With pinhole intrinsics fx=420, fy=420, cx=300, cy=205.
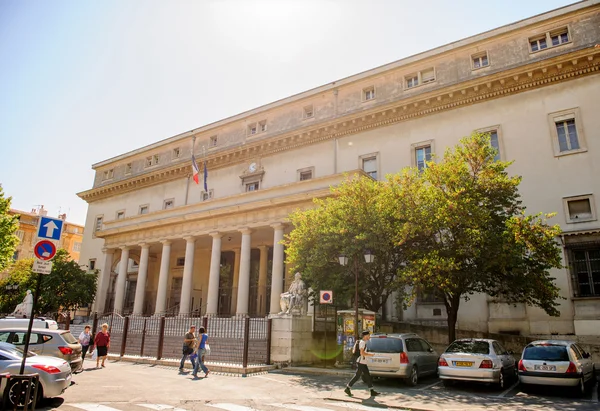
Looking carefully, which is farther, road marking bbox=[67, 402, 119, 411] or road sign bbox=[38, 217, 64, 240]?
road marking bbox=[67, 402, 119, 411]

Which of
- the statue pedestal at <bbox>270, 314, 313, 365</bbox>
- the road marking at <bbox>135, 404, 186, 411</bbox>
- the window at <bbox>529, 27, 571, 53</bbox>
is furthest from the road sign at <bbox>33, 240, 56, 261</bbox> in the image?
the window at <bbox>529, 27, 571, 53</bbox>

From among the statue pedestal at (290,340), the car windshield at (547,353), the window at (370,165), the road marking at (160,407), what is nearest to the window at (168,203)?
the window at (370,165)

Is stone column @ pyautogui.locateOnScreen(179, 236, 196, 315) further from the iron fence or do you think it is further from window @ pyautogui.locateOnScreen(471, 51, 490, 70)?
window @ pyautogui.locateOnScreen(471, 51, 490, 70)

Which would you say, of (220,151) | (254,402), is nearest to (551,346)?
(254,402)

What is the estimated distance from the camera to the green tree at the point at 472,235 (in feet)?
48.6

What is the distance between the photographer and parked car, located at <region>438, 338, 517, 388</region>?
11336 mm

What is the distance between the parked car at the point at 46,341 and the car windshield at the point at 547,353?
12.6 meters

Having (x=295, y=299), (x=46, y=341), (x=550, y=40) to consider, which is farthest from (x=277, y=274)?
(x=550, y=40)

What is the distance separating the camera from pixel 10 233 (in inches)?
1152

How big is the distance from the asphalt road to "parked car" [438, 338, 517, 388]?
39 cm

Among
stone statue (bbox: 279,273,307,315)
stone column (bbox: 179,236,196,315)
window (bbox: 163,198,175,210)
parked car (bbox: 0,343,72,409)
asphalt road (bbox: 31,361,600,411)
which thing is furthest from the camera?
window (bbox: 163,198,175,210)

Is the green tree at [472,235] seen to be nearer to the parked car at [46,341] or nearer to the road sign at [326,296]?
the road sign at [326,296]

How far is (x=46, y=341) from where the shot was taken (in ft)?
37.8

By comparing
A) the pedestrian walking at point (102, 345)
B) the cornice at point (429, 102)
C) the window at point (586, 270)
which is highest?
the cornice at point (429, 102)
